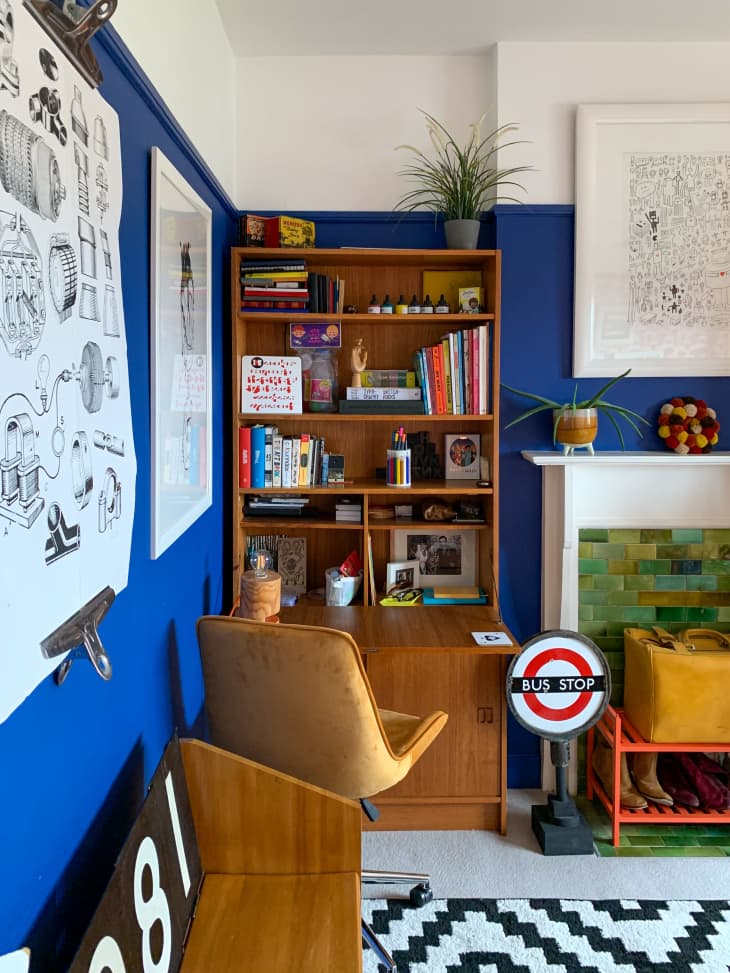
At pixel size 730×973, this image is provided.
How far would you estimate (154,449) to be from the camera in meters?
1.87

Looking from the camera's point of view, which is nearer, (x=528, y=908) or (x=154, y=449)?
(x=154, y=449)

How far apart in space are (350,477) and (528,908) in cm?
161

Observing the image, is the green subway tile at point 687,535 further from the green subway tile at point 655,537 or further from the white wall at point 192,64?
the white wall at point 192,64

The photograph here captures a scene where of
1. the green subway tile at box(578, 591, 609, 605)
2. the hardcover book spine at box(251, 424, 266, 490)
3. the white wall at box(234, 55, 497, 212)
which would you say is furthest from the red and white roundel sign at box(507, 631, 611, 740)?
the white wall at box(234, 55, 497, 212)

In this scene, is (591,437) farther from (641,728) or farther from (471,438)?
(641,728)

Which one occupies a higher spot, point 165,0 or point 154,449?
point 165,0

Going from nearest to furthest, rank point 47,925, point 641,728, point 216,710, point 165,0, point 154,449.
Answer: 1. point 47,925
2. point 154,449
3. point 165,0
4. point 216,710
5. point 641,728

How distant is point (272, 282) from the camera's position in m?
3.02

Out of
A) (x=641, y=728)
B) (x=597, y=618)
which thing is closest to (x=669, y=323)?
(x=597, y=618)

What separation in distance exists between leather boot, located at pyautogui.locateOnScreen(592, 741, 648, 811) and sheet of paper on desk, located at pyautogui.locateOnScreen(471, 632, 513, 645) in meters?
0.67

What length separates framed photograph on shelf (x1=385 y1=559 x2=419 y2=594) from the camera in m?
3.24

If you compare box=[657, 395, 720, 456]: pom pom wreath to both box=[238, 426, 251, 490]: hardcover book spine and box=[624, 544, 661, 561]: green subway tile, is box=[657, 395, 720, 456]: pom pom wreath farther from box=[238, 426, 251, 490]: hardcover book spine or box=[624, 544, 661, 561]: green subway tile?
box=[238, 426, 251, 490]: hardcover book spine

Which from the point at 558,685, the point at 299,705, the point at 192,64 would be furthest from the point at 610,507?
the point at 192,64

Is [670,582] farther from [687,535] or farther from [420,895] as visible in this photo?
[420,895]
